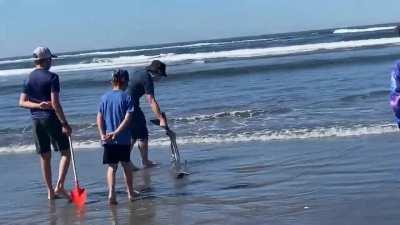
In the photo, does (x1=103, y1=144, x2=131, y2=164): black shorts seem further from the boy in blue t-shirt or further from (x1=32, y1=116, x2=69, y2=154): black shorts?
(x1=32, y1=116, x2=69, y2=154): black shorts

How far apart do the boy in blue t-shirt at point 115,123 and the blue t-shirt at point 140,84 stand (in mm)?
1393

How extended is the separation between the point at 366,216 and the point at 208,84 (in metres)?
20.2

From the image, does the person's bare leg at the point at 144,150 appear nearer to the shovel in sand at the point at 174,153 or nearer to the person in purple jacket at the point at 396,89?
the shovel in sand at the point at 174,153

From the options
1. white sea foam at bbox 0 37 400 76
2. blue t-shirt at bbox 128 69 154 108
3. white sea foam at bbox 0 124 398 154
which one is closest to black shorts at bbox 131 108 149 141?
blue t-shirt at bbox 128 69 154 108

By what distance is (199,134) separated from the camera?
Result: 13289 mm

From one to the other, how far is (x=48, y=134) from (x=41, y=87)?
0.55m

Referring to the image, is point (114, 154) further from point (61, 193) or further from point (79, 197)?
point (61, 193)

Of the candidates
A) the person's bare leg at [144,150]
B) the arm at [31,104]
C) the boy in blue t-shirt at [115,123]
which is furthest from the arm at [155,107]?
the arm at [31,104]

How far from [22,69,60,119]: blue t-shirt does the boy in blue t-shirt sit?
55 centimetres

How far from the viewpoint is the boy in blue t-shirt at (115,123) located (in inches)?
298

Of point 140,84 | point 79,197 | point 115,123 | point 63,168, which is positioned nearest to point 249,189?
point 115,123

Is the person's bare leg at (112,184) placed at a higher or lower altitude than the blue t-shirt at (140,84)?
lower

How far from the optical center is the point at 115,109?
25.0 feet

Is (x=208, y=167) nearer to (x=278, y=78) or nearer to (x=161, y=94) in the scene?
(x=161, y=94)
